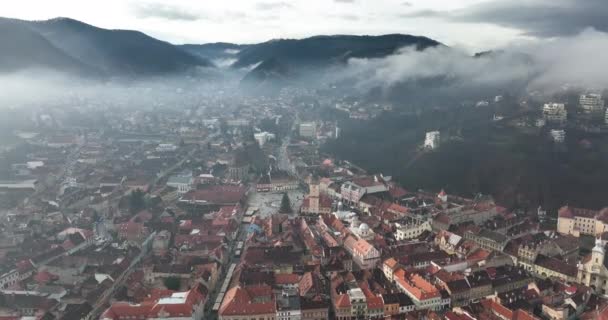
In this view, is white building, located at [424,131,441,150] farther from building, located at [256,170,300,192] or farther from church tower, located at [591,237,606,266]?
church tower, located at [591,237,606,266]

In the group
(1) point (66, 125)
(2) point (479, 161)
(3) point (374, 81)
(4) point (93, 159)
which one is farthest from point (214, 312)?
(3) point (374, 81)

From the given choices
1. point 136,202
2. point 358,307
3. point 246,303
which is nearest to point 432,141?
point 136,202

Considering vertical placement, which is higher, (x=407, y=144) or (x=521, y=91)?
(x=521, y=91)

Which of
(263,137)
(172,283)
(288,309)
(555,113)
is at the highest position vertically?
(555,113)

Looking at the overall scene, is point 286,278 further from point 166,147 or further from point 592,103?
point 592,103

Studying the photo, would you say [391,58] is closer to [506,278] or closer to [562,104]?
[562,104]

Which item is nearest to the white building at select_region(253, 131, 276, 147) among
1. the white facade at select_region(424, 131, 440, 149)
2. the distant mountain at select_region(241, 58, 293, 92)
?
the white facade at select_region(424, 131, 440, 149)
